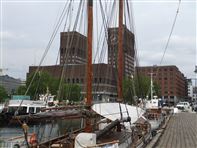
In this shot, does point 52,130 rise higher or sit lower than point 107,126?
lower

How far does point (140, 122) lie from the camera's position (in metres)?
24.4

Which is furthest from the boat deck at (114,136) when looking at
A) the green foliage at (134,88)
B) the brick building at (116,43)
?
the brick building at (116,43)

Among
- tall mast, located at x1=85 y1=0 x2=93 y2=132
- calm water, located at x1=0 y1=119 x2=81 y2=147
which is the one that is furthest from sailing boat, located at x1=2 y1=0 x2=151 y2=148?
calm water, located at x1=0 y1=119 x2=81 y2=147

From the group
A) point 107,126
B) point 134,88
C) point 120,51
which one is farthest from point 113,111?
point 134,88

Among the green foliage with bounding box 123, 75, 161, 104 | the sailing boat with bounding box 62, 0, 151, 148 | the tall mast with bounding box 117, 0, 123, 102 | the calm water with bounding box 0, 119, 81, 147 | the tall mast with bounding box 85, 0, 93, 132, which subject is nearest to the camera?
the sailing boat with bounding box 62, 0, 151, 148

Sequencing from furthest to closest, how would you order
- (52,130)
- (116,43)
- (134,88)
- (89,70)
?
(52,130) < (134,88) < (116,43) < (89,70)

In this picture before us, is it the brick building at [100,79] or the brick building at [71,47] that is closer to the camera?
the brick building at [71,47]

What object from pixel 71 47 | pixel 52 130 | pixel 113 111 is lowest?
pixel 52 130

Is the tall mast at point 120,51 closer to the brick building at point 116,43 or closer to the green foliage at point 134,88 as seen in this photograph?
the brick building at point 116,43

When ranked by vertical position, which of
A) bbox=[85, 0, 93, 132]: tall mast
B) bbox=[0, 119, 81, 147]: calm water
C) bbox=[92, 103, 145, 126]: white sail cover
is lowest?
bbox=[0, 119, 81, 147]: calm water

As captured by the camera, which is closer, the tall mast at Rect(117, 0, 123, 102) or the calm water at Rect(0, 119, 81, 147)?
the calm water at Rect(0, 119, 81, 147)

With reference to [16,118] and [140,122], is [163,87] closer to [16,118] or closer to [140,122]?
[140,122]

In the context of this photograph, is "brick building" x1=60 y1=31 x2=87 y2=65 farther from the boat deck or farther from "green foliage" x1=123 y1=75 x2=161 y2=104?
"green foliage" x1=123 y1=75 x2=161 y2=104

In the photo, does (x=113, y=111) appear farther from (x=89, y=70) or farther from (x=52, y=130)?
(x=52, y=130)
